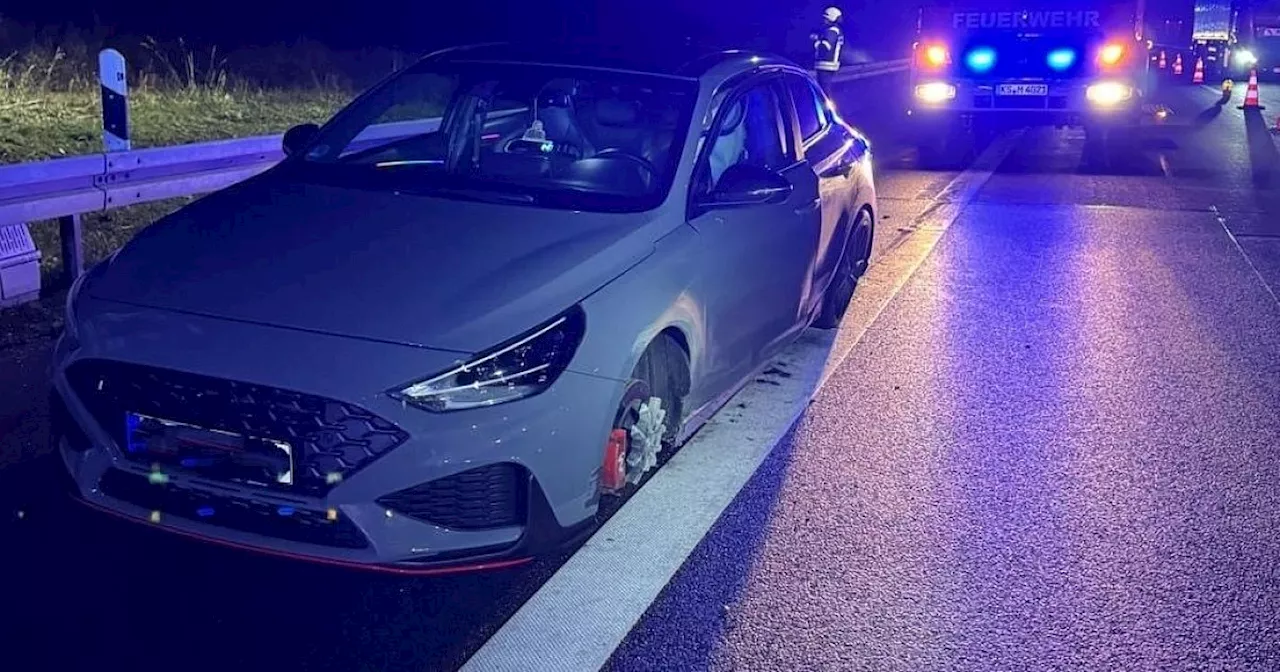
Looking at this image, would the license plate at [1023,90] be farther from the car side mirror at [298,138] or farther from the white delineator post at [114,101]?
the car side mirror at [298,138]

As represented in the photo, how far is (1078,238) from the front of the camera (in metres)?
10.5

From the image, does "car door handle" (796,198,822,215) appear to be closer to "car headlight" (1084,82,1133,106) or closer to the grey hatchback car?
the grey hatchback car

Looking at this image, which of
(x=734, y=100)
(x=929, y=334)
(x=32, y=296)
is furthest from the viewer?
(x=929, y=334)

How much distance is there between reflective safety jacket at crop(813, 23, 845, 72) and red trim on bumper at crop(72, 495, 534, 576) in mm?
14592

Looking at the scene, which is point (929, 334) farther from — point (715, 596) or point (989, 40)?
point (989, 40)

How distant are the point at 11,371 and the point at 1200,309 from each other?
21.5 ft

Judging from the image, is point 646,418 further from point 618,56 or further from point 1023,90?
point 1023,90

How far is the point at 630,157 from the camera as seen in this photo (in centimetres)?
525

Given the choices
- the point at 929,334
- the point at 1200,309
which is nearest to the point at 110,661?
the point at 929,334

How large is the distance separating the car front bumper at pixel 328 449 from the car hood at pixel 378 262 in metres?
0.14

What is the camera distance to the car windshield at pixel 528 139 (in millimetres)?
5117

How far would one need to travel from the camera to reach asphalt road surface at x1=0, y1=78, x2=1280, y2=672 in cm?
367

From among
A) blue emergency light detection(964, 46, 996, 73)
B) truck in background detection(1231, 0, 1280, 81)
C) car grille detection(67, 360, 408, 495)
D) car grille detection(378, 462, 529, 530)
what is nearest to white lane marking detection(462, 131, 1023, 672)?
car grille detection(378, 462, 529, 530)

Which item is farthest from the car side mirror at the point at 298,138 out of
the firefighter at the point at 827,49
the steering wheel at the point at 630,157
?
the firefighter at the point at 827,49
